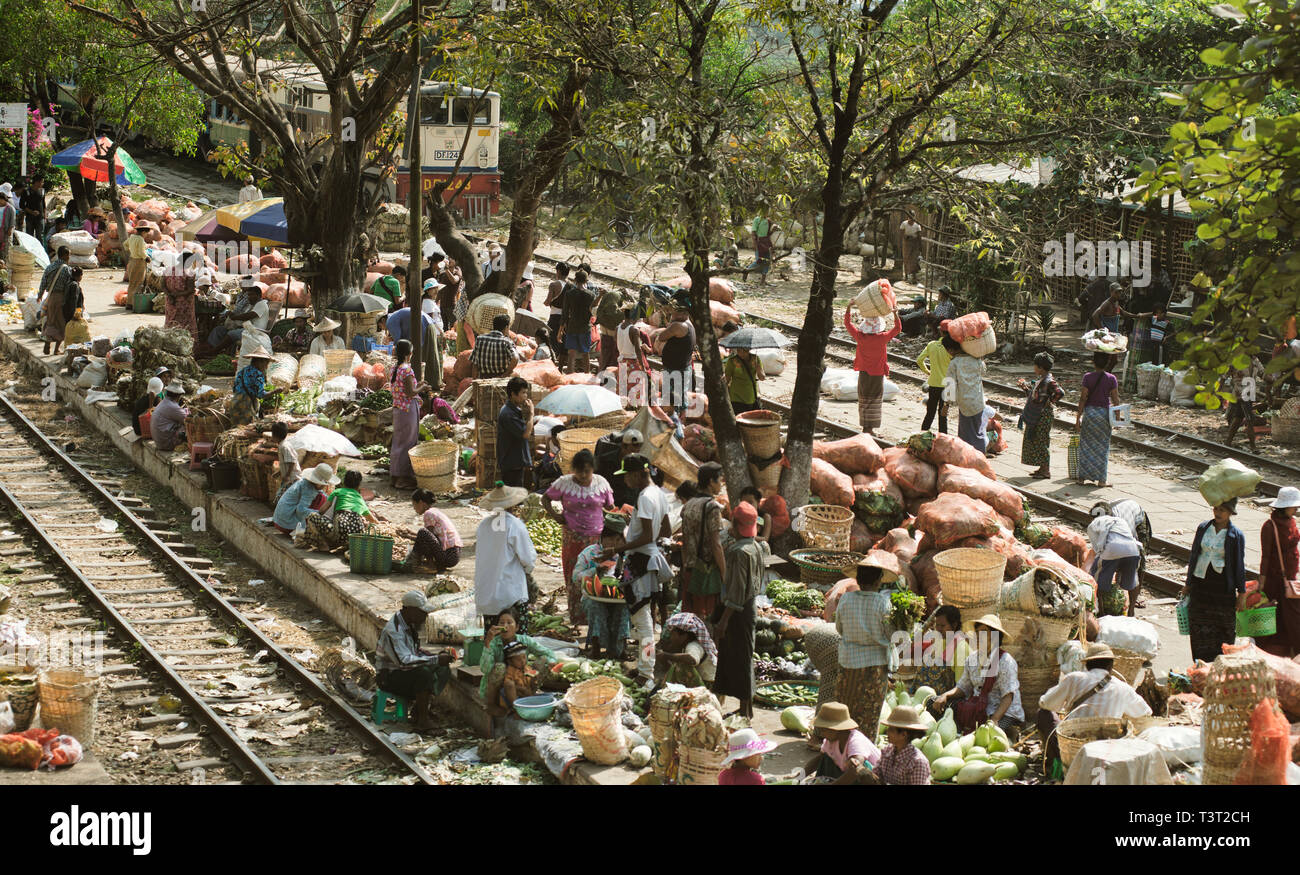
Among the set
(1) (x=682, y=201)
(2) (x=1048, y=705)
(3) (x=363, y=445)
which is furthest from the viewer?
(3) (x=363, y=445)

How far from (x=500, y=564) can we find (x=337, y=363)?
8475mm

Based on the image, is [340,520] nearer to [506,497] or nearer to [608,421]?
[506,497]

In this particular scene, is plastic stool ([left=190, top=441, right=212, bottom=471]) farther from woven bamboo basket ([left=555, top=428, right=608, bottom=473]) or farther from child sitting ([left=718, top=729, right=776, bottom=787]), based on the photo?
child sitting ([left=718, top=729, right=776, bottom=787])

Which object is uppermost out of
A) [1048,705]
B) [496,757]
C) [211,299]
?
[211,299]

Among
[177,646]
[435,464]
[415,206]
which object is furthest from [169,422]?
[177,646]

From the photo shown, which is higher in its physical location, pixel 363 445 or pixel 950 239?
pixel 950 239

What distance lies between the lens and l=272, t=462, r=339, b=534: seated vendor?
13.9 meters

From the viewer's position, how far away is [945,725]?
9.27 metres

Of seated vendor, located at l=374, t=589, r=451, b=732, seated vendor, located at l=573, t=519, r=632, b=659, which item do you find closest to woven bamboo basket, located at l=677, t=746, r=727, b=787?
seated vendor, located at l=573, t=519, r=632, b=659

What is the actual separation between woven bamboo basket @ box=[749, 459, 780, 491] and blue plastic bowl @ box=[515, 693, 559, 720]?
14.7ft
